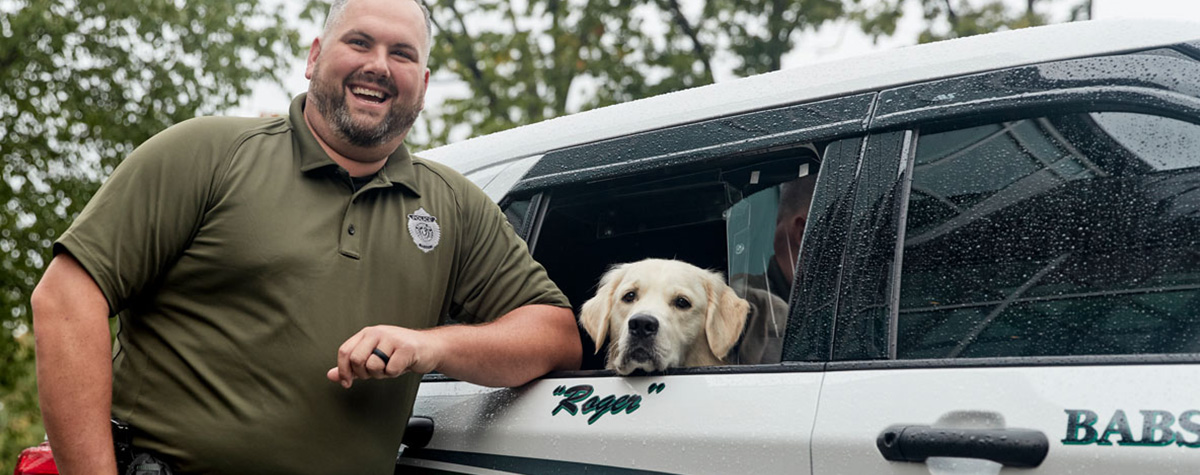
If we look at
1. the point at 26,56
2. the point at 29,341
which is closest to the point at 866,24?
the point at 26,56

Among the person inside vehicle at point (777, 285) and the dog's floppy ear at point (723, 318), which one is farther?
the dog's floppy ear at point (723, 318)

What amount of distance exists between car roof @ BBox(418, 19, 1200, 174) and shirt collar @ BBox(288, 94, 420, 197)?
18.9 inches

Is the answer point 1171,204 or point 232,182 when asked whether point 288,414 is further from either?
point 1171,204

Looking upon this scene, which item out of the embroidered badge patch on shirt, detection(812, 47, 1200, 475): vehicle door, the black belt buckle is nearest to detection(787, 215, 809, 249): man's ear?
detection(812, 47, 1200, 475): vehicle door

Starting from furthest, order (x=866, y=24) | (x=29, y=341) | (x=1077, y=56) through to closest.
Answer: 1. (x=866, y=24)
2. (x=29, y=341)
3. (x=1077, y=56)

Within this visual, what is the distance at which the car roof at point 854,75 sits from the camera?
207 cm

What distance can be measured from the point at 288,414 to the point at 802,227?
116 centimetres

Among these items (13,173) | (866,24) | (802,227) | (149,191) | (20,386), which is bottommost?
(20,386)

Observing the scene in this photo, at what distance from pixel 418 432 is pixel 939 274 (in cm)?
139

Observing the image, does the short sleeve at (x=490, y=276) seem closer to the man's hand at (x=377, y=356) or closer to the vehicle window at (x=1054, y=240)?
the man's hand at (x=377, y=356)

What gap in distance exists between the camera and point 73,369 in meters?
2.11

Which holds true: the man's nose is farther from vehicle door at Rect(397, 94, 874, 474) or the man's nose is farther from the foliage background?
the foliage background

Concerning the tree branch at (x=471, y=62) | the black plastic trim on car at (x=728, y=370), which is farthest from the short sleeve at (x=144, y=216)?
the tree branch at (x=471, y=62)

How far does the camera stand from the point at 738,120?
8.30ft
